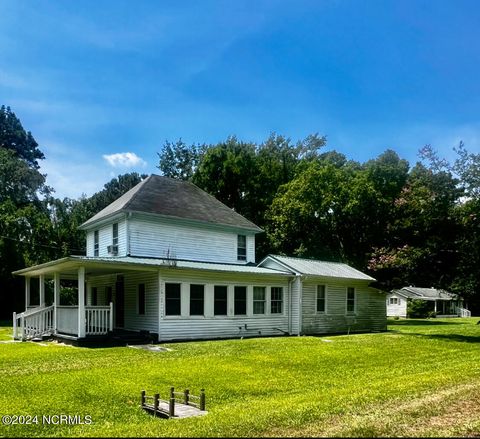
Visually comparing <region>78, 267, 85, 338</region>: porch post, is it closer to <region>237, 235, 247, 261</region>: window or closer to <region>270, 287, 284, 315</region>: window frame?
<region>270, 287, 284, 315</region>: window frame

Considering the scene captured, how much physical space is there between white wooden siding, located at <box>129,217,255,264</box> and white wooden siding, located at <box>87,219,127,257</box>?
0.52m

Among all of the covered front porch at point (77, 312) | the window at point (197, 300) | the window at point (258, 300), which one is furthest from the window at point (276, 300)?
the covered front porch at point (77, 312)

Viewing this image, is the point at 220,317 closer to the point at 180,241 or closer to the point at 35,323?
the point at 180,241

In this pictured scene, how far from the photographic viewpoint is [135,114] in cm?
1927

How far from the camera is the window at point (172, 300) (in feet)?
64.8

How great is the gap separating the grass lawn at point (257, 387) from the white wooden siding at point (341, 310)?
5.98 m

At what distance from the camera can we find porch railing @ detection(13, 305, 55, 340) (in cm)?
2055

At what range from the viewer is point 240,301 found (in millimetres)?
22344

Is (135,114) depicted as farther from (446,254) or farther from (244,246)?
(446,254)

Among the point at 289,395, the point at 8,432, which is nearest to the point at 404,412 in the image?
the point at 289,395

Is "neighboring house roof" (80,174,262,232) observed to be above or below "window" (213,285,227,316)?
above

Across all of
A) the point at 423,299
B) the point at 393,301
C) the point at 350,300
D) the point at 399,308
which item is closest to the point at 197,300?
the point at 350,300

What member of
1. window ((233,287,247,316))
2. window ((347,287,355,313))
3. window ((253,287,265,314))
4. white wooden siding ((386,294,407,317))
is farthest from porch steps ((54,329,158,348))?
white wooden siding ((386,294,407,317))

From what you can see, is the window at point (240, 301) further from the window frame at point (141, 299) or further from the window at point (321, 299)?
the window at point (321, 299)
